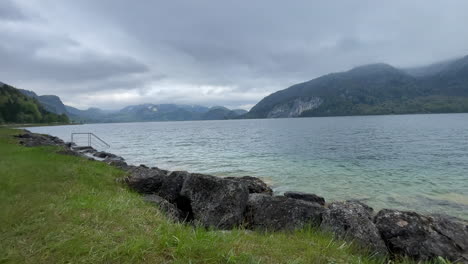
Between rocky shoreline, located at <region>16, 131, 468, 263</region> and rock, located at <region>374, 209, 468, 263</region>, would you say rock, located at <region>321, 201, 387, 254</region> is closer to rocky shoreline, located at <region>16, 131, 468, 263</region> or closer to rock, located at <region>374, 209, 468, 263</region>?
rocky shoreline, located at <region>16, 131, 468, 263</region>

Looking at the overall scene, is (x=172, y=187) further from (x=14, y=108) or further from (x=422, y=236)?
(x=14, y=108)

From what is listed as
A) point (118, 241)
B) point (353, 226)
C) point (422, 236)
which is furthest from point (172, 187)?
point (422, 236)

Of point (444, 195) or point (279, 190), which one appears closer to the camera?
point (444, 195)

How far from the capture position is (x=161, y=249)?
4.57 meters

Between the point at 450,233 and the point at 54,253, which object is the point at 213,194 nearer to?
the point at 54,253

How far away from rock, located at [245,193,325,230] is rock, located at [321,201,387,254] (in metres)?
0.74

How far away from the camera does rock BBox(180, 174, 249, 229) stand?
9.37m

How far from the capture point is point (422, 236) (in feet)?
26.5

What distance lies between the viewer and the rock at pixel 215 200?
30.7 ft

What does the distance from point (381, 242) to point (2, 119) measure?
569ft

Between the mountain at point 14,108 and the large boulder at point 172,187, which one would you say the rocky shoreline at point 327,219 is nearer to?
the large boulder at point 172,187

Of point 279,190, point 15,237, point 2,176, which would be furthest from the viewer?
point 279,190

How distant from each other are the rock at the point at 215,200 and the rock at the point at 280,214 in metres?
0.54

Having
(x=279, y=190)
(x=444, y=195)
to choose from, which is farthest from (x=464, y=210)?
(x=279, y=190)
